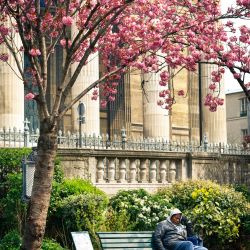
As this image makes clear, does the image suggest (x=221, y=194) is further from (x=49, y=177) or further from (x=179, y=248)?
(x=49, y=177)

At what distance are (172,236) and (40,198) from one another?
3111 millimetres

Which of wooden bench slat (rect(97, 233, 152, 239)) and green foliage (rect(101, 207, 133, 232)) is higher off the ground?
green foliage (rect(101, 207, 133, 232))

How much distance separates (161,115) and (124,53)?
19.2 m

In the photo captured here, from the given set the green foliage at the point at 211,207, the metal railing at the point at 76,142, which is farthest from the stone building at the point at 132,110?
the green foliage at the point at 211,207

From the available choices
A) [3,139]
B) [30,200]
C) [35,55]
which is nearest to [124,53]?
[35,55]

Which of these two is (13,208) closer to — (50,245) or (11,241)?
(11,241)

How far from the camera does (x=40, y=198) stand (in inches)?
577

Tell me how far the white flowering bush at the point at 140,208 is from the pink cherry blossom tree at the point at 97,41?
2544 mm

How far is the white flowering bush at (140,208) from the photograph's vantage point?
19.1m

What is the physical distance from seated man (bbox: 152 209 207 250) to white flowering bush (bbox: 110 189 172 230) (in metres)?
2.32

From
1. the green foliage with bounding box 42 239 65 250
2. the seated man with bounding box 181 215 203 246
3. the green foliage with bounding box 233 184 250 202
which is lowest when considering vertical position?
the green foliage with bounding box 42 239 65 250

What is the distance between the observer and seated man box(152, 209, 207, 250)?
637 inches

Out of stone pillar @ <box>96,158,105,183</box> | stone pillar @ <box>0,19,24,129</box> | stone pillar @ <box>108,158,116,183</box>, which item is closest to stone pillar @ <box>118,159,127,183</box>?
stone pillar @ <box>108,158,116,183</box>

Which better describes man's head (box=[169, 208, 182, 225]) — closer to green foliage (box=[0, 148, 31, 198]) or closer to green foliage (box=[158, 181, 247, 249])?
green foliage (box=[158, 181, 247, 249])
